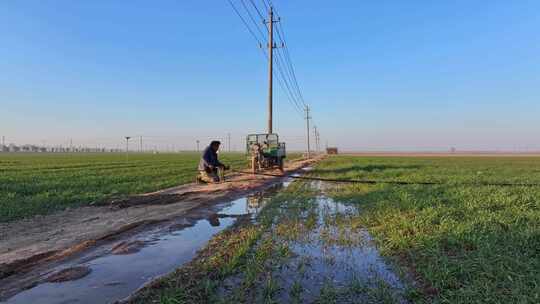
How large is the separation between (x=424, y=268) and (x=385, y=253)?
32.6 inches

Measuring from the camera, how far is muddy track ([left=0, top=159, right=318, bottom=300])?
460 cm

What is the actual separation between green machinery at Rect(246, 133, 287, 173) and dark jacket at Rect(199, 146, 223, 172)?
617 centimetres

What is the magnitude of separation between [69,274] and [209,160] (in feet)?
31.4

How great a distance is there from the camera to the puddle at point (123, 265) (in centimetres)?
372

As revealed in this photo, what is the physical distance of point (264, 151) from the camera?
2100cm

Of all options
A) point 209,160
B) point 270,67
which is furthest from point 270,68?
point 209,160

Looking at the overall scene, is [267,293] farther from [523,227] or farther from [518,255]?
[523,227]

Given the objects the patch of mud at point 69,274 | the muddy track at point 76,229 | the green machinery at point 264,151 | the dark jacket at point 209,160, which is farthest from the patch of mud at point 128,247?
the green machinery at point 264,151

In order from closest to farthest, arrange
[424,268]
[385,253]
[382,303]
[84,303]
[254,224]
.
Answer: [382,303]
[84,303]
[424,268]
[385,253]
[254,224]

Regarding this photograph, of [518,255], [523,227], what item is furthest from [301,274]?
[523,227]

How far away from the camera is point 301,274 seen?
416 cm

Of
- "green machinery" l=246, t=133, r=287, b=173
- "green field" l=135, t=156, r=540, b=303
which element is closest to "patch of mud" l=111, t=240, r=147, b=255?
"green field" l=135, t=156, r=540, b=303

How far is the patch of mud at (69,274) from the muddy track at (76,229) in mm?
204

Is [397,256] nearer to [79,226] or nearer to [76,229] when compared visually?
[76,229]
